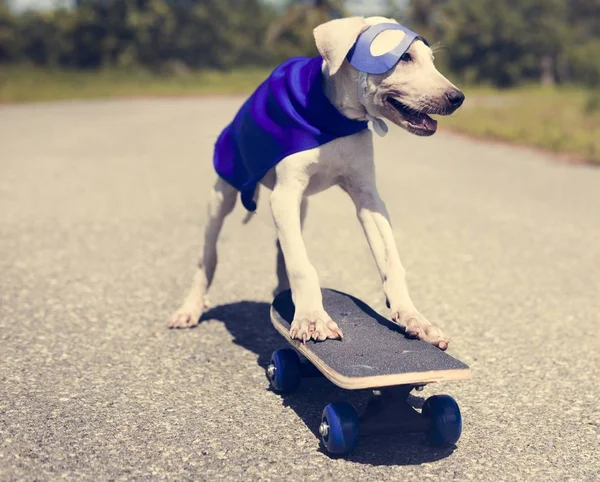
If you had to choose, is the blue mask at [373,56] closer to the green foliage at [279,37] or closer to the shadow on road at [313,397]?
the shadow on road at [313,397]

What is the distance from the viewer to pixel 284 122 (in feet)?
12.1

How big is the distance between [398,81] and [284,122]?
586mm

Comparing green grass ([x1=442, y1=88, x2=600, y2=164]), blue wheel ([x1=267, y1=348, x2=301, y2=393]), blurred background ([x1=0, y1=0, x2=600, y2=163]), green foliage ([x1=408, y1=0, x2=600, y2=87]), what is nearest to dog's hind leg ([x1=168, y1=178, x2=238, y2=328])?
blue wheel ([x1=267, y1=348, x2=301, y2=393])

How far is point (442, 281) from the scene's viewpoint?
5.83 metres

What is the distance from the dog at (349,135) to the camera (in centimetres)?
334

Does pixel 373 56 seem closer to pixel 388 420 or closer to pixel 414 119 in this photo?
pixel 414 119

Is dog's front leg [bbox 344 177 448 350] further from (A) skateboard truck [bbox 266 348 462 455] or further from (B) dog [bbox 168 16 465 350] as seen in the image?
(A) skateboard truck [bbox 266 348 462 455]

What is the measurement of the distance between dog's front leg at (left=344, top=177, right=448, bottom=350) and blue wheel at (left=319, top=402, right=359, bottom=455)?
505 millimetres

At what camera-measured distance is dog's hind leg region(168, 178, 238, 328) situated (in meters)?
4.45

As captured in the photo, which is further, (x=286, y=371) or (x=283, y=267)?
(x=283, y=267)

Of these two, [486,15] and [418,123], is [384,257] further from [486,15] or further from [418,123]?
[486,15]

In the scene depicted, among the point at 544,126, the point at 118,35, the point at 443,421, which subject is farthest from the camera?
the point at 118,35

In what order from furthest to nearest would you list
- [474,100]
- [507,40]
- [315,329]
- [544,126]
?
[507,40] < [474,100] < [544,126] < [315,329]

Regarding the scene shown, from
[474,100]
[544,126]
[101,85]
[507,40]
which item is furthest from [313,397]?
[507,40]
